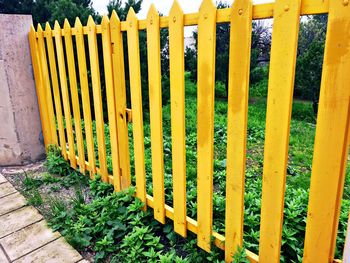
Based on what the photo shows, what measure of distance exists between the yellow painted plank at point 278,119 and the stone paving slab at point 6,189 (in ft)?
8.65

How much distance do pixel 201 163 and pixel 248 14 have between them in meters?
0.92

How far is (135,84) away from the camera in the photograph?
2.33 metres

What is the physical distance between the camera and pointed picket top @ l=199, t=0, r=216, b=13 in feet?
5.32

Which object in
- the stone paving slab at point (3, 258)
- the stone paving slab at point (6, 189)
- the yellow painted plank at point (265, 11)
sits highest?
the yellow painted plank at point (265, 11)

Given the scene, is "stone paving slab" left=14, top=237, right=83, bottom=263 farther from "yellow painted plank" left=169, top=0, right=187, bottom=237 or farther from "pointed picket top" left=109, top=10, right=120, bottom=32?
"pointed picket top" left=109, top=10, right=120, bottom=32

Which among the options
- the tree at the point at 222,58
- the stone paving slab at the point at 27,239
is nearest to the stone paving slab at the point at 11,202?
the stone paving slab at the point at 27,239

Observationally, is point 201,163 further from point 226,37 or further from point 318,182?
point 226,37

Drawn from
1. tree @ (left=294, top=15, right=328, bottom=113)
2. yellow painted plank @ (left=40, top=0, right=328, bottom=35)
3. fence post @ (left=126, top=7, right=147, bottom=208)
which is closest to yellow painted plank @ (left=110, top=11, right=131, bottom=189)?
fence post @ (left=126, top=7, right=147, bottom=208)

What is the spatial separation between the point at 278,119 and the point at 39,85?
307cm

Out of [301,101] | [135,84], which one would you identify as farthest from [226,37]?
[135,84]

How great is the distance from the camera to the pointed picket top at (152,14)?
2.01 meters

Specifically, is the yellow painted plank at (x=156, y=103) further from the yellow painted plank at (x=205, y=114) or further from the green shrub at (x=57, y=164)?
the green shrub at (x=57, y=164)


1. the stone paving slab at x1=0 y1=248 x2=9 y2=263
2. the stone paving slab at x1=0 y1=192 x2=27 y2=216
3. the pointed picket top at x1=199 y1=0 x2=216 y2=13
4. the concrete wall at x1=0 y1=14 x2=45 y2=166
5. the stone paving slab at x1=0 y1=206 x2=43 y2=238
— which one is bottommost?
the stone paving slab at x1=0 y1=248 x2=9 y2=263

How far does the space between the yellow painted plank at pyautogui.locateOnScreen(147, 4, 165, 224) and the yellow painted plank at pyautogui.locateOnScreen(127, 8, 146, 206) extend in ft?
0.54
